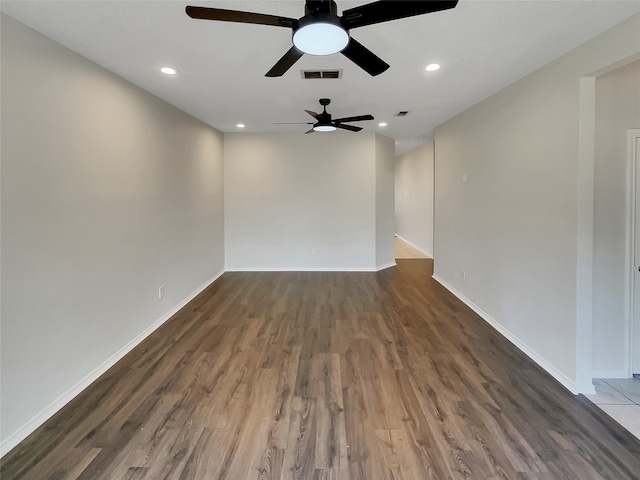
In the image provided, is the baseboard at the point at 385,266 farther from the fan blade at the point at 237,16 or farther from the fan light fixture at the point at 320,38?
the fan blade at the point at 237,16

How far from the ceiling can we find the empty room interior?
0.07 ft

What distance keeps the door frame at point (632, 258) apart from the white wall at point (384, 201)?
3809 millimetres

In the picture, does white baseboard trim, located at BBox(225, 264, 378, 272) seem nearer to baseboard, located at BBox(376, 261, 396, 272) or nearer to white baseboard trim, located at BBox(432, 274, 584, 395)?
baseboard, located at BBox(376, 261, 396, 272)

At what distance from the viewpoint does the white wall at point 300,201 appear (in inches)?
230

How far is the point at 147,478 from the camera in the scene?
160 centimetres

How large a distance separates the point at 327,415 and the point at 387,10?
7.67 ft

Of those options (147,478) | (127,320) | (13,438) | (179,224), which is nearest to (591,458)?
(147,478)

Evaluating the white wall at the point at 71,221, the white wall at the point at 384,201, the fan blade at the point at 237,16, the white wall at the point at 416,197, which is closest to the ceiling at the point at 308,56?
the white wall at the point at 71,221

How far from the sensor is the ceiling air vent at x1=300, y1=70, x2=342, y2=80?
288 centimetres

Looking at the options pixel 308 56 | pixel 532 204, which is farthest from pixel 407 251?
pixel 308 56

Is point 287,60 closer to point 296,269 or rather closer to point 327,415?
point 327,415

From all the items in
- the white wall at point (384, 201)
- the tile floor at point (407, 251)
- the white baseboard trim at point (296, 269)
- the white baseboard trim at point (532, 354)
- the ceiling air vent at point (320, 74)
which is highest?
the ceiling air vent at point (320, 74)

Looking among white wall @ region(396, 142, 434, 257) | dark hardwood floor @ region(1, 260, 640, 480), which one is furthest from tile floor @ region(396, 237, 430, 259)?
dark hardwood floor @ region(1, 260, 640, 480)

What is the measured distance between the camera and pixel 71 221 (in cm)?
231
